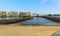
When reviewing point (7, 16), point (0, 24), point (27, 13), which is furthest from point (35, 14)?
point (0, 24)

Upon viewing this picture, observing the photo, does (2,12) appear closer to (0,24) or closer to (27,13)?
(0,24)

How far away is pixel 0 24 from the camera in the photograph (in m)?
9.57

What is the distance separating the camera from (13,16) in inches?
379

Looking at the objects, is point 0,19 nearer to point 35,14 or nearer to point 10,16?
point 10,16

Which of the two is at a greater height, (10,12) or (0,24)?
(10,12)

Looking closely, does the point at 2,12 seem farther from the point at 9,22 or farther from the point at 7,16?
the point at 9,22

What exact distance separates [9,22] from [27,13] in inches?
86.8

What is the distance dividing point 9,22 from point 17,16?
1.32 metres

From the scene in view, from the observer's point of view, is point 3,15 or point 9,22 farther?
point 9,22

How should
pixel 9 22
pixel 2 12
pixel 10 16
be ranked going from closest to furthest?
pixel 2 12 → pixel 10 16 → pixel 9 22

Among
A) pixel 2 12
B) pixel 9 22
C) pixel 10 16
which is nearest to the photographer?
pixel 2 12

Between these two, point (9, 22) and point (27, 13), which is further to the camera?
point (9, 22)

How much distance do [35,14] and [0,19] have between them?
2.48 m

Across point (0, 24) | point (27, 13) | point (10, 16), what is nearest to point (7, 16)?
point (10, 16)
